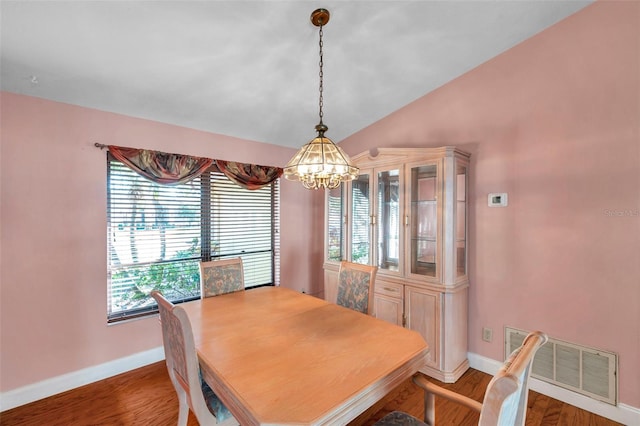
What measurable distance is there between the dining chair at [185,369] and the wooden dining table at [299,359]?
0.27 ft

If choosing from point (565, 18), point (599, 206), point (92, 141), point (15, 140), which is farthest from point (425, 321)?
point (15, 140)

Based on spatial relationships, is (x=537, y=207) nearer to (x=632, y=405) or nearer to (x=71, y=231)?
(x=632, y=405)

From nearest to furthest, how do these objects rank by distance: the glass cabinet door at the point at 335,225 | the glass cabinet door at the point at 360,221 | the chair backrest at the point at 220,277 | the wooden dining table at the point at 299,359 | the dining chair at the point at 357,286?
the wooden dining table at the point at 299,359
the dining chair at the point at 357,286
the chair backrest at the point at 220,277
the glass cabinet door at the point at 360,221
the glass cabinet door at the point at 335,225

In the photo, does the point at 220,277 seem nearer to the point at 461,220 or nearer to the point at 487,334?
the point at 461,220

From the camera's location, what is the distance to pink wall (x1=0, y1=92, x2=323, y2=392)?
82.4 inches

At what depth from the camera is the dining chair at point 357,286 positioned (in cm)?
220

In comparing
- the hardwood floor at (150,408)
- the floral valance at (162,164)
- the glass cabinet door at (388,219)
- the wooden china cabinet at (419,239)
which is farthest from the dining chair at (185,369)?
the glass cabinet door at (388,219)

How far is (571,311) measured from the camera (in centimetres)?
216

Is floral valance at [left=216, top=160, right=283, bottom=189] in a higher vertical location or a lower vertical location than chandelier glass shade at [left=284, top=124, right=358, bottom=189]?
higher

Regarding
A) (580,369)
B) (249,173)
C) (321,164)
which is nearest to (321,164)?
(321,164)

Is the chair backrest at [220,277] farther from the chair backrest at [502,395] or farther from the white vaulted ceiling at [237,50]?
the chair backrest at [502,395]

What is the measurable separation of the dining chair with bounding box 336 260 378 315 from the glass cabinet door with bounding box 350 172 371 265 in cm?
65

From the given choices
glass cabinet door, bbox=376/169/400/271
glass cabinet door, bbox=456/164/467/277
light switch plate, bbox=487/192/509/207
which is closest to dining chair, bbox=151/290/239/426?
glass cabinet door, bbox=376/169/400/271

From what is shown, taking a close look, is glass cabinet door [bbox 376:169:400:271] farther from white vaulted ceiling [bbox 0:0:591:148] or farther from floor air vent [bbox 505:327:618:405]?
floor air vent [bbox 505:327:618:405]
